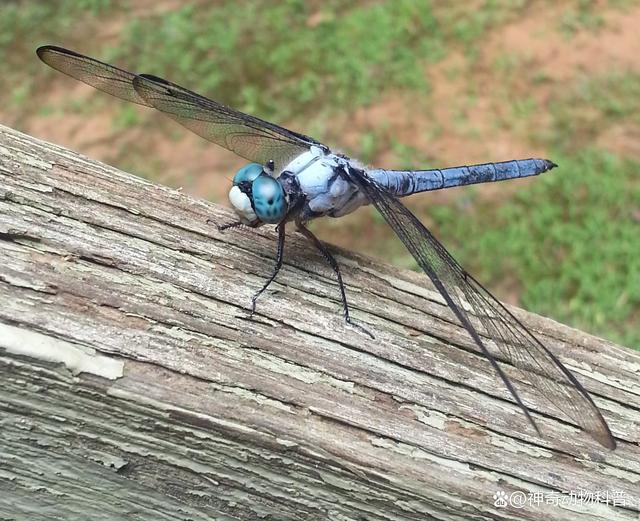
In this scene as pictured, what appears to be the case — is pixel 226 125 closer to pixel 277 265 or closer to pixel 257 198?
pixel 257 198

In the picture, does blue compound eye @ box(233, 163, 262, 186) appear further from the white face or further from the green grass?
the green grass

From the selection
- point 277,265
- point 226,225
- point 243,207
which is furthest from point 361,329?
point 243,207

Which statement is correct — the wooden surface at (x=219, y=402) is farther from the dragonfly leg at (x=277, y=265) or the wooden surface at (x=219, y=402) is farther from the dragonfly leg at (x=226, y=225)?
the dragonfly leg at (x=226, y=225)

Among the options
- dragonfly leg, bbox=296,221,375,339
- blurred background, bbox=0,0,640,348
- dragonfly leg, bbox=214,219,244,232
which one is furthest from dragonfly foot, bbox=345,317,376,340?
blurred background, bbox=0,0,640,348

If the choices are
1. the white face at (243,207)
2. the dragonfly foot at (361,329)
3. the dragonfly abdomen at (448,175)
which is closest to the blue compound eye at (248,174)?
the white face at (243,207)

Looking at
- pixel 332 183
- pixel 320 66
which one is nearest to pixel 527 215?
pixel 320 66

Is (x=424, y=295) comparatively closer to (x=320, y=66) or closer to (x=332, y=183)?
(x=332, y=183)
